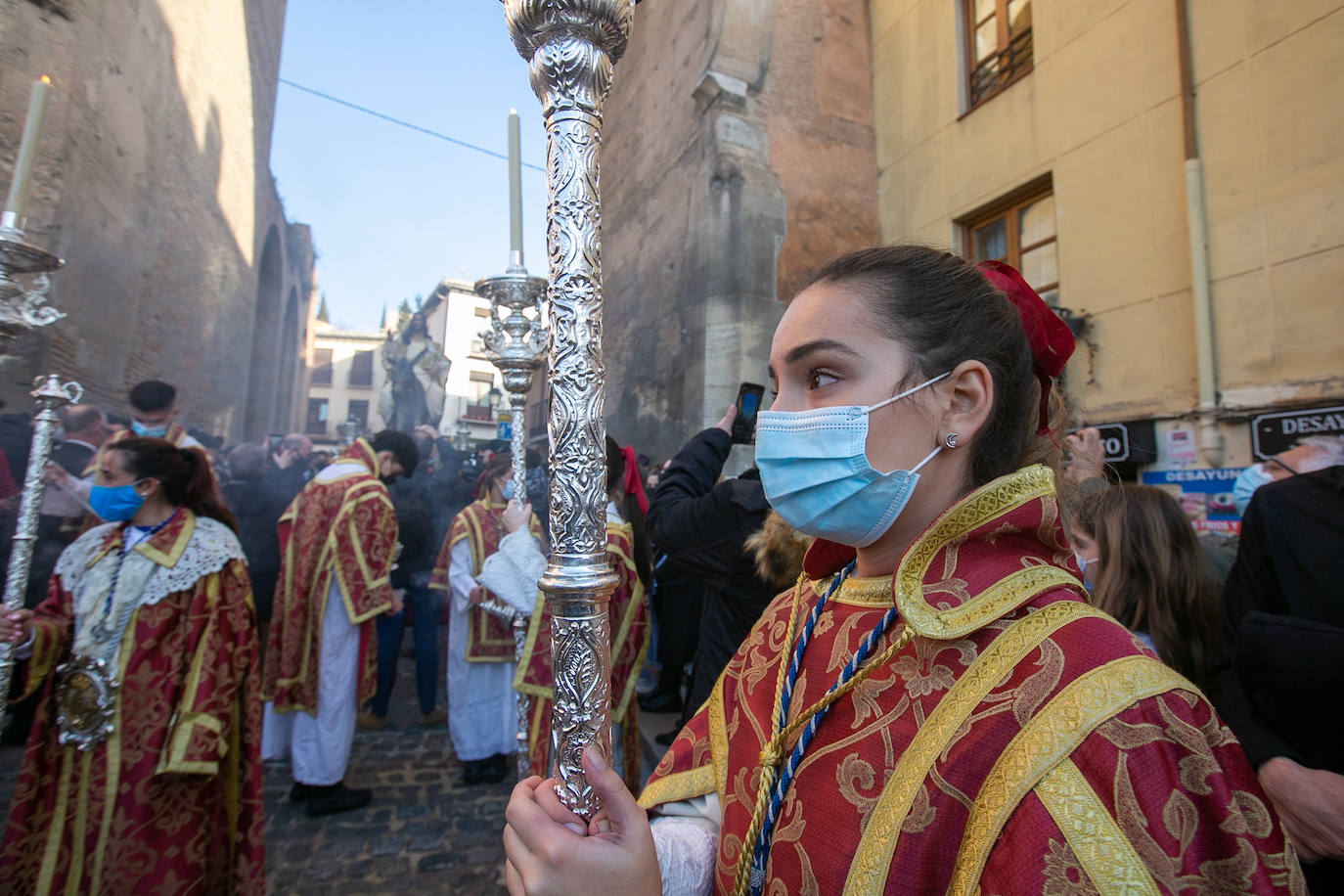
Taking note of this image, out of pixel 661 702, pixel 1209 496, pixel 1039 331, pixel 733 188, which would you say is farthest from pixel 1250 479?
pixel 733 188

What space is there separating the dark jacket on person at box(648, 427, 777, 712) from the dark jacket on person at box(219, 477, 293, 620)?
3426 millimetres

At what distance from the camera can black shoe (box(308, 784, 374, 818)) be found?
162 inches

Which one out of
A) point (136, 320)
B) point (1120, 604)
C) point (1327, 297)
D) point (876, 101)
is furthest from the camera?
point (136, 320)

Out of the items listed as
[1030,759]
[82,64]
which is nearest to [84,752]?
[1030,759]

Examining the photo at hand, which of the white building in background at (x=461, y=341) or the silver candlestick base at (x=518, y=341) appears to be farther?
the white building in background at (x=461, y=341)

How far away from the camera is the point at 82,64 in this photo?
787cm

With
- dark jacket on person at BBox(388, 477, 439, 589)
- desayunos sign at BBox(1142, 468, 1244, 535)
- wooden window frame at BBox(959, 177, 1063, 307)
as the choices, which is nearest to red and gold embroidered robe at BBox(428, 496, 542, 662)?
dark jacket on person at BBox(388, 477, 439, 589)

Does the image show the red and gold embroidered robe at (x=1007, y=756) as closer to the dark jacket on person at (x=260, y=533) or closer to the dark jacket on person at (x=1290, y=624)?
the dark jacket on person at (x=1290, y=624)

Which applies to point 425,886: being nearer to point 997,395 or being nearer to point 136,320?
point 997,395

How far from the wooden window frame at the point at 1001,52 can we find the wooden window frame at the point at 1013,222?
1160mm

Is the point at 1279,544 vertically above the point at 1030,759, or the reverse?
the point at 1279,544

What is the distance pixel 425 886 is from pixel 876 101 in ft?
32.3

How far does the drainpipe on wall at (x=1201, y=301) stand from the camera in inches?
208

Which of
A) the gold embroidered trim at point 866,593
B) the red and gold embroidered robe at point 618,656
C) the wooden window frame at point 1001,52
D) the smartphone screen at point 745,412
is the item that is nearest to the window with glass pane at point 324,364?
the wooden window frame at point 1001,52
